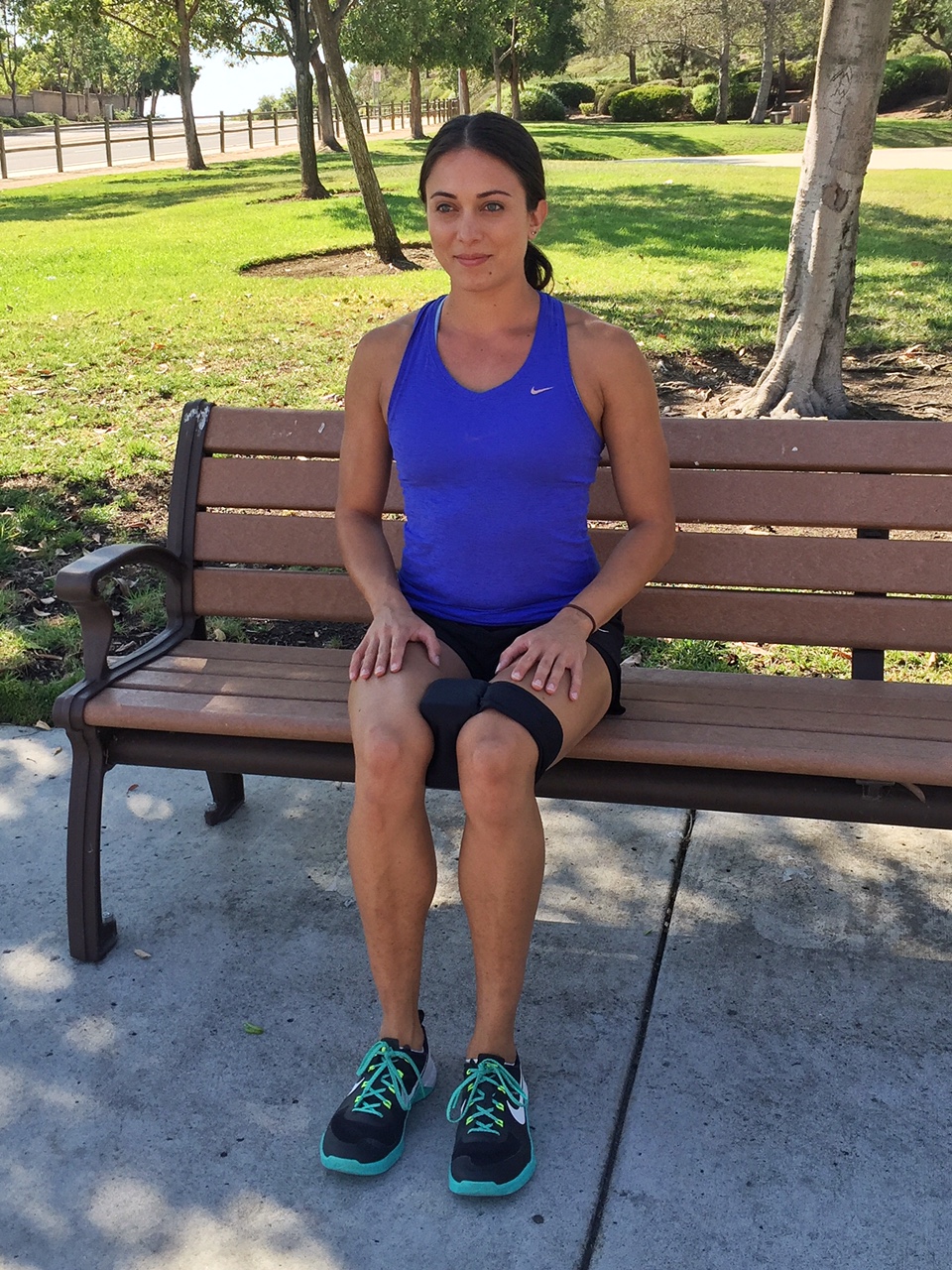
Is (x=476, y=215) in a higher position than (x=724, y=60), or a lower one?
lower

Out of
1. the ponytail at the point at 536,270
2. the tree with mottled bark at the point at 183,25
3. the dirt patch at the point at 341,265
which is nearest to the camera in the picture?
the ponytail at the point at 536,270

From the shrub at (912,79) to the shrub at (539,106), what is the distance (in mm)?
11794

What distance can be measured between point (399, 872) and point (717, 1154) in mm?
780

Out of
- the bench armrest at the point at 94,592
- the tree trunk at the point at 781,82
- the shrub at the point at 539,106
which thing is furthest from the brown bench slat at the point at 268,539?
the tree trunk at the point at 781,82

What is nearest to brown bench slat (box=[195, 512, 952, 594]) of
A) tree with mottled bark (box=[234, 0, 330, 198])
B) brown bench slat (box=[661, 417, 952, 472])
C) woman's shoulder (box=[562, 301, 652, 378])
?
brown bench slat (box=[661, 417, 952, 472])

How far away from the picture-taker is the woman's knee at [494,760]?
7.57 feet

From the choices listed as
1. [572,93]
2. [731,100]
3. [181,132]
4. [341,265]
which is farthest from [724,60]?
[341,265]

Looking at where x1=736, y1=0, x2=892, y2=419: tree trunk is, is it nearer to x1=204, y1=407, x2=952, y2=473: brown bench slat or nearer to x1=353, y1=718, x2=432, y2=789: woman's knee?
x1=204, y1=407, x2=952, y2=473: brown bench slat

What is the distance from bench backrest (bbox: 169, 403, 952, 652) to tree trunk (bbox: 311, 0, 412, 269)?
8.32 metres

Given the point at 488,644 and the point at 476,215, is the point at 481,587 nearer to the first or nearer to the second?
the point at 488,644

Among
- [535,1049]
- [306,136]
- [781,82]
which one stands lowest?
[535,1049]

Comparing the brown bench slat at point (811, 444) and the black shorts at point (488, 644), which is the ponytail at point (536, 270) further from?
the black shorts at point (488, 644)

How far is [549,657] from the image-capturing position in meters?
2.49

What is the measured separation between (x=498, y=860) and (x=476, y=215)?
1.30 m
